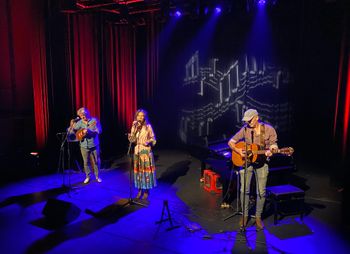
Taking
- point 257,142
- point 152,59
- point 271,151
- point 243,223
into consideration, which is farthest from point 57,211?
point 152,59

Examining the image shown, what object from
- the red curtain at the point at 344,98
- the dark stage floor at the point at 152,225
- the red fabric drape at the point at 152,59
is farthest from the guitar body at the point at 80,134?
the red curtain at the point at 344,98

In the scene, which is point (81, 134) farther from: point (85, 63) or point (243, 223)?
point (243, 223)

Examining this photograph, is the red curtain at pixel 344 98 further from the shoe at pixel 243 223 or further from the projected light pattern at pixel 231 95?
the shoe at pixel 243 223

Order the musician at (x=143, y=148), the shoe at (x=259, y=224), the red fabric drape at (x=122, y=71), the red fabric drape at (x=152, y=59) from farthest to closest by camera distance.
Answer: the red fabric drape at (x=152, y=59)
the red fabric drape at (x=122, y=71)
the musician at (x=143, y=148)
the shoe at (x=259, y=224)

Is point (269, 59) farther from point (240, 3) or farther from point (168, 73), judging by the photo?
point (168, 73)

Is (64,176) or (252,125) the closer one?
(252,125)

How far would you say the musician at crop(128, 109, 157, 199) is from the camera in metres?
6.75

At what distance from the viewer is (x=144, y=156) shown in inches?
271

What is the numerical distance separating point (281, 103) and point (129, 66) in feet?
16.7

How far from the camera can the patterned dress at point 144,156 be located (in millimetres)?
6832

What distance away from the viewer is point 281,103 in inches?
420

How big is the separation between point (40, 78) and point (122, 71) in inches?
121

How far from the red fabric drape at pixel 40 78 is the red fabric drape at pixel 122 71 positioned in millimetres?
2274

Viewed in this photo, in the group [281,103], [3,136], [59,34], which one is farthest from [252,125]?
[3,136]
